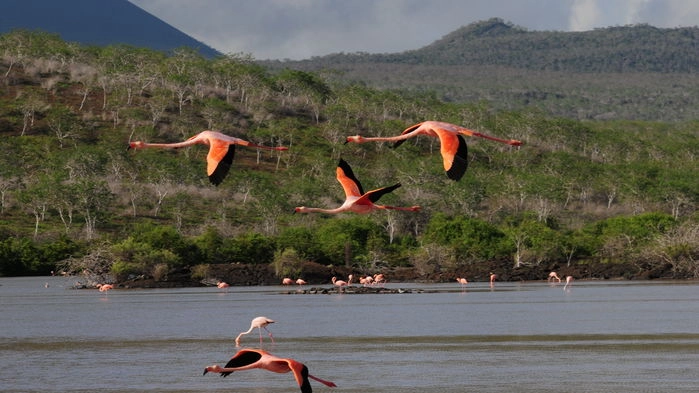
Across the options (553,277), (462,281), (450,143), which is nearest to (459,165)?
(450,143)

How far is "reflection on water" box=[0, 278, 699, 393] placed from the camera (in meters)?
29.0

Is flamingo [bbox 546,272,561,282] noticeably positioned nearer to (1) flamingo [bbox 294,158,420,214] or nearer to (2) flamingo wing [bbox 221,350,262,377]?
(1) flamingo [bbox 294,158,420,214]

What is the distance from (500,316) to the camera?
48.4 m

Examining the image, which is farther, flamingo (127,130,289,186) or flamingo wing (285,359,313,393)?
flamingo (127,130,289,186)

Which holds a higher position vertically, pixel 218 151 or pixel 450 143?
pixel 450 143

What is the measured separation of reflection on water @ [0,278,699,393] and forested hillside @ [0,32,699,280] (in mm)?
18821

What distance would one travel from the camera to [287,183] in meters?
121

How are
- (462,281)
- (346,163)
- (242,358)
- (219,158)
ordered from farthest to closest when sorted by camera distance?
(462,281) < (242,358) < (346,163) < (219,158)

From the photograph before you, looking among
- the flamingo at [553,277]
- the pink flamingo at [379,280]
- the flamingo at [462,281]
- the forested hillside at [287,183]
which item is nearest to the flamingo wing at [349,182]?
the pink flamingo at [379,280]

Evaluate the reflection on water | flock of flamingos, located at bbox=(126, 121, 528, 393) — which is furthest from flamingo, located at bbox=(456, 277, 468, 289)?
flock of flamingos, located at bbox=(126, 121, 528, 393)

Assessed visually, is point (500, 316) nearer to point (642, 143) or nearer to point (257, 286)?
point (257, 286)

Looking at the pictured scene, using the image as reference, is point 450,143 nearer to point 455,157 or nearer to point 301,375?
point 455,157

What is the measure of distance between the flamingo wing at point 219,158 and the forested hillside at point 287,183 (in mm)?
58536

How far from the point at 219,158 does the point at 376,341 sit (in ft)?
73.2
